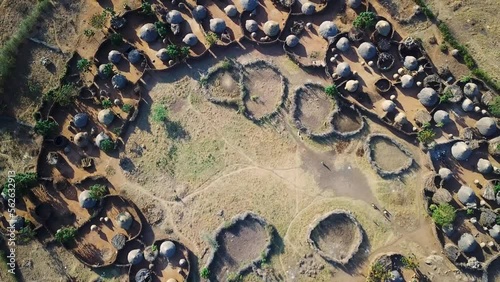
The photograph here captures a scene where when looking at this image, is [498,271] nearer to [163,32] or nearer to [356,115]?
[356,115]

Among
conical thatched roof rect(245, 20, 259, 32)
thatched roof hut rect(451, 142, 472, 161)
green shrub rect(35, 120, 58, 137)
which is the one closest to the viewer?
thatched roof hut rect(451, 142, 472, 161)

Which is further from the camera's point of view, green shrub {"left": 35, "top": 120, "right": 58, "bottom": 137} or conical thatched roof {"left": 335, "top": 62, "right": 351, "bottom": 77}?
conical thatched roof {"left": 335, "top": 62, "right": 351, "bottom": 77}

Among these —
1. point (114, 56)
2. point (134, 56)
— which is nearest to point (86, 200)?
point (114, 56)

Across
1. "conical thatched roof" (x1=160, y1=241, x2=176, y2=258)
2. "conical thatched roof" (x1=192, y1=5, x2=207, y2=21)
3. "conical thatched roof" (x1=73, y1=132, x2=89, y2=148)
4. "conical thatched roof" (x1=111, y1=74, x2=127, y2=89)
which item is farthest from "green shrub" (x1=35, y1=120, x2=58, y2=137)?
"conical thatched roof" (x1=192, y1=5, x2=207, y2=21)

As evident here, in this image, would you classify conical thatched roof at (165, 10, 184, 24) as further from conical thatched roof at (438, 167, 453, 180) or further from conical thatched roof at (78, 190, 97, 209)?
conical thatched roof at (438, 167, 453, 180)

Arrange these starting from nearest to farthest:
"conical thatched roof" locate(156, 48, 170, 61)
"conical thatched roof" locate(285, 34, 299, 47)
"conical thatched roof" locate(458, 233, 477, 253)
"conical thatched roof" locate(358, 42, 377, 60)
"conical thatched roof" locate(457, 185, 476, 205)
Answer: "conical thatched roof" locate(458, 233, 477, 253), "conical thatched roof" locate(457, 185, 476, 205), "conical thatched roof" locate(358, 42, 377, 60), "conical thatched roof" locate(285, 34, 299, 47), "conical thatched roof" locate(156, 48, 170, 61)

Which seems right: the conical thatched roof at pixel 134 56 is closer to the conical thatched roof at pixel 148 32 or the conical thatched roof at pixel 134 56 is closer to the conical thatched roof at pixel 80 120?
the conical thatched roof at pixel 148 32

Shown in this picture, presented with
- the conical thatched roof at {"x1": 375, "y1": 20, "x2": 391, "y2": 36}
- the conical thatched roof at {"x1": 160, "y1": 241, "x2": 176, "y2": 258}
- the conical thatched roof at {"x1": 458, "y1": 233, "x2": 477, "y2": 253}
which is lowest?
the conical thatched roof at {"x1": 458, "y1": 233, "x2": 477, "y2": 253}

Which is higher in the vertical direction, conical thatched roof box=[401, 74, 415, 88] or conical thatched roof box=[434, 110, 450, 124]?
conical thatched roof box=[401, 74, 415, 88]
